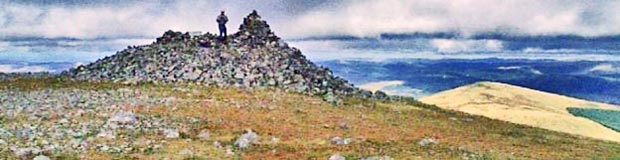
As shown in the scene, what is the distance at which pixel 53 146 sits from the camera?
4434 centimetres

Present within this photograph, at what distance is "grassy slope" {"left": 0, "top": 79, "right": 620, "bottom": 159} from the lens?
49312mm

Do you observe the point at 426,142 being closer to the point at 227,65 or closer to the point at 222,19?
the point at 227,65

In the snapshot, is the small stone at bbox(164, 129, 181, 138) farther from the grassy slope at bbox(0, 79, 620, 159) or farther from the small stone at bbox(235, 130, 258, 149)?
the small stone at bbox(235, 130, 258, 149)

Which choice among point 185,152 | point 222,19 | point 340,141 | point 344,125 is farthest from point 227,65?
point 185,152

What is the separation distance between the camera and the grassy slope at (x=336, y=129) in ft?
162

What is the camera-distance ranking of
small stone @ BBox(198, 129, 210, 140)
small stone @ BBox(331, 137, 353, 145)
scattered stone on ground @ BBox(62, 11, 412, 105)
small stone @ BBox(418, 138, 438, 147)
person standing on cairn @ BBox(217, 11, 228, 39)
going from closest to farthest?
1. small stone @ BBox(198, 129, 210, 140)
2. small stone @ BBox(331, 137, 353, 145)
3. small stone @ BBox(418, 138, 438, 147)
4. scattered stone on ground @ BBox(62, 11, 412, 105)
5. person standing on cairn @ BBox(217, 11, 228, 39)

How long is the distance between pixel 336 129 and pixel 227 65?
3513 centimetres

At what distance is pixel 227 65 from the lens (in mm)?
92750

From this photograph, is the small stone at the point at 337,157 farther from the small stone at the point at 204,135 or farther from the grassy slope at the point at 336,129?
the small stone at the point at 204,135

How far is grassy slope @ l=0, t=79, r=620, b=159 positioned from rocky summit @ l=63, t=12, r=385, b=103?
5.62 metres

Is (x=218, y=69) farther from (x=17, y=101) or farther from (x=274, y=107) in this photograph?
(x=17, y=101)

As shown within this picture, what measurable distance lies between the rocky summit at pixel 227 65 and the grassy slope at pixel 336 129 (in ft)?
18.4


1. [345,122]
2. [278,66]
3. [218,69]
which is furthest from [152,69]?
[345,122]

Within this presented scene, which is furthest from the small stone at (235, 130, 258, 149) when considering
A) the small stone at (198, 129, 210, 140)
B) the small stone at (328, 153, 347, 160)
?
the small stone at (328, 153, 347, 160)
